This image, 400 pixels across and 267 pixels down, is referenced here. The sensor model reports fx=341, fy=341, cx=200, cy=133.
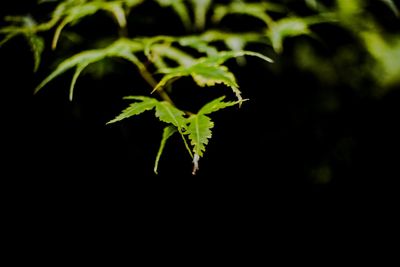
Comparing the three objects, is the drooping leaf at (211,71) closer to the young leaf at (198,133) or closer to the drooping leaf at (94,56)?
the young leaf at (198,133)

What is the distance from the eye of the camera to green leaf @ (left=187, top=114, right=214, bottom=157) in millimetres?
771

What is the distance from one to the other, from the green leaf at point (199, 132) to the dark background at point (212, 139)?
2.35 ft

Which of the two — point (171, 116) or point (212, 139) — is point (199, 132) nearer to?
point (171, 116)

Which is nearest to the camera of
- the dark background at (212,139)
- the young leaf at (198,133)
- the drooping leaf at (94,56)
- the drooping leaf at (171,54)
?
the young leaf at (198,133)

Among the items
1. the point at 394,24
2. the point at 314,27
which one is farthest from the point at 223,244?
the point at 394,24

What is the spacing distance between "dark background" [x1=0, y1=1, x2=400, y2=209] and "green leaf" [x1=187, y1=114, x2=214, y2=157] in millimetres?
716

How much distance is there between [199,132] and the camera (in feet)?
2.66

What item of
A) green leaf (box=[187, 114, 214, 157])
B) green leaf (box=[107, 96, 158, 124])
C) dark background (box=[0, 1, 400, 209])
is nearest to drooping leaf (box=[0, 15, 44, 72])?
dark background (box=[0, 1, 400, 209])

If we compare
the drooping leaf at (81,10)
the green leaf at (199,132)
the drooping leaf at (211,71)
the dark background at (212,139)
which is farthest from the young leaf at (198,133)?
the dark background at (212,139)

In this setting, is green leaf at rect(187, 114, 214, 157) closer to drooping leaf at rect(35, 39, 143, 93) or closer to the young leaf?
the young leaf

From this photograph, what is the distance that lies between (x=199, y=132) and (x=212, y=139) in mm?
938

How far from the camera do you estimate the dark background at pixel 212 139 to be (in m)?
1.49

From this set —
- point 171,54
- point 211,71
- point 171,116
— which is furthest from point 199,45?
point 171,116

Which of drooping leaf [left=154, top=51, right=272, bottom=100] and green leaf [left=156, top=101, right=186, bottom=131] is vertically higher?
Answer: drooping leaf [left=154, top=51, right=272, bottom=100]
